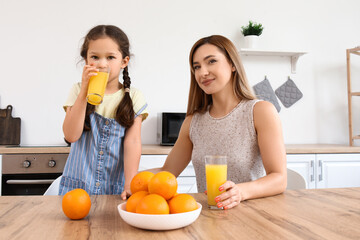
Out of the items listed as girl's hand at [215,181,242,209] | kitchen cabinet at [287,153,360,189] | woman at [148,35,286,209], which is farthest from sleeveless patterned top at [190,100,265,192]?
kitchen cabinet at [287,153,360,189]

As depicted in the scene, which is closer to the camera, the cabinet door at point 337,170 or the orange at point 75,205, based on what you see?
the orange at point 75,205

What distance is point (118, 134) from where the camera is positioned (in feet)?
4.67

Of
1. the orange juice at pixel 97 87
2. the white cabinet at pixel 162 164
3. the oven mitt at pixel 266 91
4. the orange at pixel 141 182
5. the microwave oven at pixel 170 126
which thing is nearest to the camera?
the orange at pixel 141 182

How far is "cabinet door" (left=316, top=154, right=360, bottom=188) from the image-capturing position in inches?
99.2

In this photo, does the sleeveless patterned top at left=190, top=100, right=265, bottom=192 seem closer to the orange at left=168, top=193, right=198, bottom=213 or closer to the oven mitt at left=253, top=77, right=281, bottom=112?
the orange at left=168, top=193, right=198, bottom=213

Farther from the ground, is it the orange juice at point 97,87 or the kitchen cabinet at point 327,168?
the orange juice at point 97,87

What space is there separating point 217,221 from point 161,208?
0.16 m

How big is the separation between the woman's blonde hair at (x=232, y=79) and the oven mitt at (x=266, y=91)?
1.56 metres

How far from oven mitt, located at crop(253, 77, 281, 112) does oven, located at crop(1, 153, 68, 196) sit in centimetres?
178

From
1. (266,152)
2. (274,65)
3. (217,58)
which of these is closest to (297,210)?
(266,152)

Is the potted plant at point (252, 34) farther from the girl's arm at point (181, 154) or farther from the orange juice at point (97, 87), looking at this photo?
the orange juice at point (97, 87)

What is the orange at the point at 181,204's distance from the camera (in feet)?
2.43

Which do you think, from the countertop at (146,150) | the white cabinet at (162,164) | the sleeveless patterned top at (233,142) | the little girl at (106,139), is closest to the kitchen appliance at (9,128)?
the countertop at (146,150)

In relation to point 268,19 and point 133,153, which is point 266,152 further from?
point 268,19
